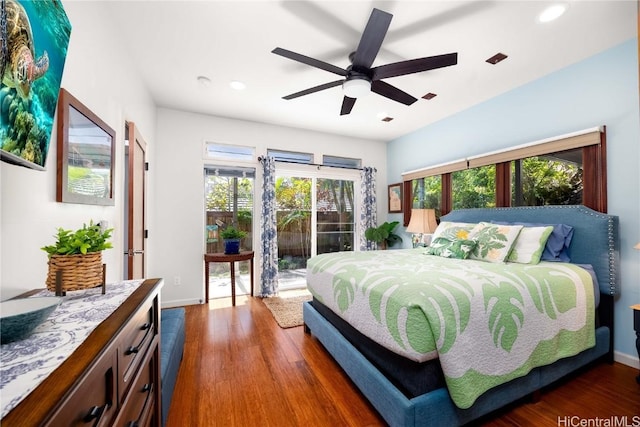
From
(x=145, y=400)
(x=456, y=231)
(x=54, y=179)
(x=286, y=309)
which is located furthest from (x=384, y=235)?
(x=54, y=179)

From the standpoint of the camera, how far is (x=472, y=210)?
3305mm

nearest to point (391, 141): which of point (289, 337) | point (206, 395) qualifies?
point (289, 337)

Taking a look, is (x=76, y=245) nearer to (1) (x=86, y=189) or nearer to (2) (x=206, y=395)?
(1) (x=86, y=189)

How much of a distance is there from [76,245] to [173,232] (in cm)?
296

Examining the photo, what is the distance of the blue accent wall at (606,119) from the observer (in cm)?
212

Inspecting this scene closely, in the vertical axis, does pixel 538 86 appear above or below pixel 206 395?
above

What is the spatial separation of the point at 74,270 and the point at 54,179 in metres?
0.57

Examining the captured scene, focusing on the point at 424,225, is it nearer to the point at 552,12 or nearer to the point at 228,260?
the point at 552,12

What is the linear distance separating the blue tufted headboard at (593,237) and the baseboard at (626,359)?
0.53 metres

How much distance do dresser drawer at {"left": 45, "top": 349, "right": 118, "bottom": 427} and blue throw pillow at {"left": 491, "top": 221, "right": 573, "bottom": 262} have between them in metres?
3.11

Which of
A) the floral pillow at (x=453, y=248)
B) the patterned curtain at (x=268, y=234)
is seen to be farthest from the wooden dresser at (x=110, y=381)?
the patterned curtain at (x=268, y=234)

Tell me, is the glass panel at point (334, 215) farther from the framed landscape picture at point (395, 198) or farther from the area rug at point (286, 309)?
the area rug at point (286, 309)

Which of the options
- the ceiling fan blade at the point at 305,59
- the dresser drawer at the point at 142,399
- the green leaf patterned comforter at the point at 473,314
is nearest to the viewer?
the dresser drawer at the point at 142,399

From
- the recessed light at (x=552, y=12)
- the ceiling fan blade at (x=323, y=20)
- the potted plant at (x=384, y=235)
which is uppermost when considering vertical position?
the ceiling fan blade at (x=323, y=20)
